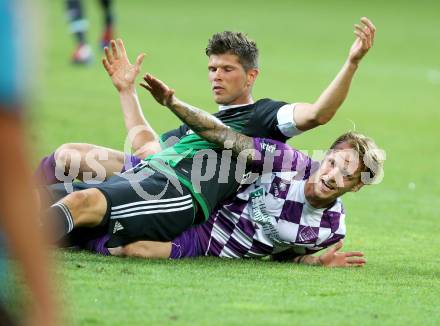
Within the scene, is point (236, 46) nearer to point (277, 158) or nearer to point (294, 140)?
point (277, 158)

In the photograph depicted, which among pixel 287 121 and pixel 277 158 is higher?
pixel 287 121

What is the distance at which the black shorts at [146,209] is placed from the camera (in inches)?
206

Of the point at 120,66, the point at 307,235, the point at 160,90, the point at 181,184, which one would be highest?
the point at 120,66

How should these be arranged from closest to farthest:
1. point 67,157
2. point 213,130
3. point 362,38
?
point 362,38
point 213,130
point 67,157

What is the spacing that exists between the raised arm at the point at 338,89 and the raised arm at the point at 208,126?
0.34m

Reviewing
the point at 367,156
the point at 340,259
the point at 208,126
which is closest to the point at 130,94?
the point at 208,126

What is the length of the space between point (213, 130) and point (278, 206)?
588 millimetres

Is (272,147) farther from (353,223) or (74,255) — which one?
(353,223)

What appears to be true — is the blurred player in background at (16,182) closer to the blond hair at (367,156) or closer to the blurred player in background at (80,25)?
the blond hair at (367,156)

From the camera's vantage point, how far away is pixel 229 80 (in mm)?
5723

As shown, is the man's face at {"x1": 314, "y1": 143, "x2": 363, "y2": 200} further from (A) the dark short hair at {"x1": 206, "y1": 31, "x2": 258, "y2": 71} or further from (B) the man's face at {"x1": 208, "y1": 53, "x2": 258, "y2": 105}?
(A) the dark short hair at {"x1": 206, "y1": 31, "x2": 258, "y2": 71}

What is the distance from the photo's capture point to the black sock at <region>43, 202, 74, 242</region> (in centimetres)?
501

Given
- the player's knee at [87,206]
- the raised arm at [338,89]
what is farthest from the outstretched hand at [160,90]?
the raised arm at [338,89]

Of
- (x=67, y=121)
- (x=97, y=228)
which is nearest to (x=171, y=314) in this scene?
(x=97, y=228)
